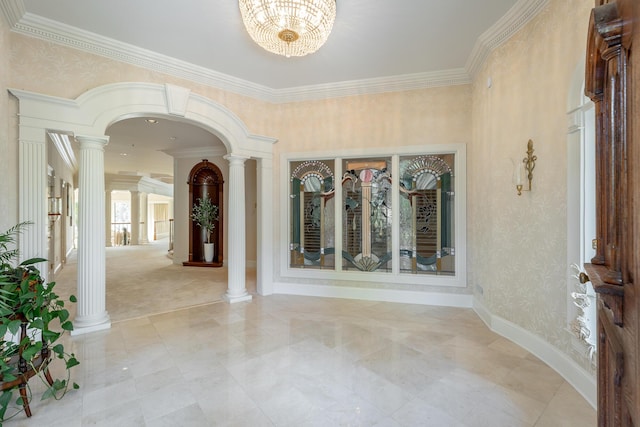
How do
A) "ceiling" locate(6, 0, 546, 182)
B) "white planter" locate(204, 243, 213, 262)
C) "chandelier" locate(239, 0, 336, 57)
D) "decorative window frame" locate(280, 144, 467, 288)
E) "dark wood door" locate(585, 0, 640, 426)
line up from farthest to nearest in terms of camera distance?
"white planter" locate(204, 243, 213, 262), "decorative window frame" locate(280, 144, 467, 288), "ceiling" locate(6, 0, 546, 182), "chandelier" locate(239, 0, 336, 57), "dark wood door" locate(585, 0, 640, 426)

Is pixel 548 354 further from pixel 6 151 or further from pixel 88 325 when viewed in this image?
pixel 6 151

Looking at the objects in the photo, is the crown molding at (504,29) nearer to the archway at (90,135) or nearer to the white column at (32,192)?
the archway at (90,135)

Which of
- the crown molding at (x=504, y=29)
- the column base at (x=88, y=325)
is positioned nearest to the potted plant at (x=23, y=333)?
the column base at (x=88, y=325)

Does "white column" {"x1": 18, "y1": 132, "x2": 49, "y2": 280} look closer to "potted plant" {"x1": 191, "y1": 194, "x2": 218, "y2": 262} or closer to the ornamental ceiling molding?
the ornamental ceiling molding

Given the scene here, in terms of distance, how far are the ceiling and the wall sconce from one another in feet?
4.16

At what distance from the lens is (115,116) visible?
3.59 m

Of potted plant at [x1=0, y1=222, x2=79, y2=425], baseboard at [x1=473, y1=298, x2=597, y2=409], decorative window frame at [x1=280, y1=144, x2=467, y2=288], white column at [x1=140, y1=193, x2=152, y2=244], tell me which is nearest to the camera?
potted plant at [x1=0, y1=222, x2=79, y2=425]

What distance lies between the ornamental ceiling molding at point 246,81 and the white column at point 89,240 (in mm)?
1031

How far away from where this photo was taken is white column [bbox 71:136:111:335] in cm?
345

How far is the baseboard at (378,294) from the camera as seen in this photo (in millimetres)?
4395

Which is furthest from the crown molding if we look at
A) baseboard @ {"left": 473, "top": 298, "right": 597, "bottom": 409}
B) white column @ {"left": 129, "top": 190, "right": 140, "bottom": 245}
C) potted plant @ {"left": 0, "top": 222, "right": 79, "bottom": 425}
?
white column @ {"left": 129, "top": 190, "right": 140, "bottom": 245}

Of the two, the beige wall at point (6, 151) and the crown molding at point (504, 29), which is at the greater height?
the crown molding at point (504, 29)

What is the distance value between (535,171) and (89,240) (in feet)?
14.9

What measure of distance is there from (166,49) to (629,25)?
4249 millimetres
